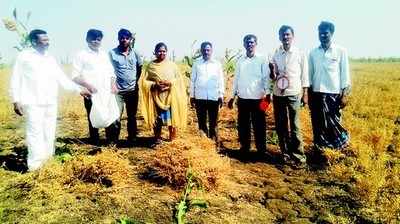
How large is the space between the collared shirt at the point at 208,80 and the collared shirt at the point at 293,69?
3.22ft

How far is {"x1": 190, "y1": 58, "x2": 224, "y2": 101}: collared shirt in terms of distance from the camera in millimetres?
6738

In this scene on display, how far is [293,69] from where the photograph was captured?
6.04m

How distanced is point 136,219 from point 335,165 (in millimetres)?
2764

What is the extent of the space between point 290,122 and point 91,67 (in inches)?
112

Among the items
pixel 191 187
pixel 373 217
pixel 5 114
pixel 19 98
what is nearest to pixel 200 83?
pixel 191 187

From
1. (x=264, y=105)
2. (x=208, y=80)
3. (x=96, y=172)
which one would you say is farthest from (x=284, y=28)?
(x=96, y=172)

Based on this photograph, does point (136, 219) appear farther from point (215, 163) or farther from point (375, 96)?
point (375, 96)

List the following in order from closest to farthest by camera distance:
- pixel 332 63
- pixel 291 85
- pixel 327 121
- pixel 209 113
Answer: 1. pixel 291 85
2. pixel 332 63
3. pixel 327 121
4. pixel 209 113

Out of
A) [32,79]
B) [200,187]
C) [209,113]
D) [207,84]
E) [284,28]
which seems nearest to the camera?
[200,187]

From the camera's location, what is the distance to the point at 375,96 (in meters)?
13.3

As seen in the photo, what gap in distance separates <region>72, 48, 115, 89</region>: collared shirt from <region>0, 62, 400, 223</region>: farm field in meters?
1.01

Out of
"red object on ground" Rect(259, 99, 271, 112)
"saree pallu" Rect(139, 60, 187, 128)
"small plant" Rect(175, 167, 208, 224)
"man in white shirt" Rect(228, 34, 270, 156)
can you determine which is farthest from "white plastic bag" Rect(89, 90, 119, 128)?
"red object on ground" Rect(259, 99, 271, 112)

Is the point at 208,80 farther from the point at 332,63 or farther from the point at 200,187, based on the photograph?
the point at 200,187

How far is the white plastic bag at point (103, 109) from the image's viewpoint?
6.35 m
